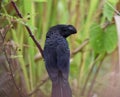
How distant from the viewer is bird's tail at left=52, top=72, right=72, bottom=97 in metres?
1.70

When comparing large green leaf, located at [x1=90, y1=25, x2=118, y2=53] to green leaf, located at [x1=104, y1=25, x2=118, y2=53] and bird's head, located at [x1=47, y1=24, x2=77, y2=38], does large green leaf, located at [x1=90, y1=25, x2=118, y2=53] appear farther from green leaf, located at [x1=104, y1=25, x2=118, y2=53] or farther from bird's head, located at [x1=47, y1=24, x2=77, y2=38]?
bird's head, located at [x1=47, y1=24, x2=77, y2=38]

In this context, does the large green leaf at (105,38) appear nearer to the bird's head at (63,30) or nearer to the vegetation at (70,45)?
the vegetation at (70,45)

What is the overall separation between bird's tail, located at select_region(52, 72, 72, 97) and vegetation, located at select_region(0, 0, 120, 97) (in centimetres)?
45

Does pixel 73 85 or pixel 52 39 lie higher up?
pixel 52 39

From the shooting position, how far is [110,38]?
2.13 m

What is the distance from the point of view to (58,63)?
5.62 feet

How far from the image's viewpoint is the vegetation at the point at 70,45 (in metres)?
2.15

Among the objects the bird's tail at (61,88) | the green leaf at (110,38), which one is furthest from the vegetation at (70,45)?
the bird's tail at (61,88)

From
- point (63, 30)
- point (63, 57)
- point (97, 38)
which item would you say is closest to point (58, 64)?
point (63, 57)

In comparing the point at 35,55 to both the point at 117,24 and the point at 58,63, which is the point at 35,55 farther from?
the point at 58,63

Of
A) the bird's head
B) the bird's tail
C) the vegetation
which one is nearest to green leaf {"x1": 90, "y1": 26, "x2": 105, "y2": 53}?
the vegetation

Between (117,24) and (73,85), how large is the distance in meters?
0.53

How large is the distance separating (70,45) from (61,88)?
80cm

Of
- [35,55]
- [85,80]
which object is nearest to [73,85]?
[85,80]
